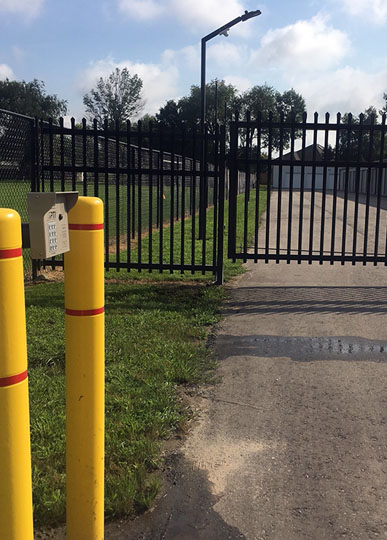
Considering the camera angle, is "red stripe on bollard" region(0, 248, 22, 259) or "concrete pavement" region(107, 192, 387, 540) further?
"concrete pavement" region(107, 192, 387, 540)

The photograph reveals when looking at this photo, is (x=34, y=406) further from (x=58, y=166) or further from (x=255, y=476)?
(x=58, y=166)

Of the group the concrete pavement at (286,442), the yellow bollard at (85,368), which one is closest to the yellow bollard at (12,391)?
the yellow bollard at (85,368)

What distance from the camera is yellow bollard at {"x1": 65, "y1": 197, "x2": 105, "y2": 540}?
2375 millimetres

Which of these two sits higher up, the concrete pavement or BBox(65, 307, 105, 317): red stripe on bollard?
BBox(65, 307, 105, 317): red stripe on bollard

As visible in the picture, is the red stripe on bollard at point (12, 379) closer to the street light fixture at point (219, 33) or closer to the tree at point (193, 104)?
the street light fixture at point (219, 33)

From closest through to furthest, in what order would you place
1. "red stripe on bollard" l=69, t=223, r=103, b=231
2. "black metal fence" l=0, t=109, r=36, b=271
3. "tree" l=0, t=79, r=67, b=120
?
"red stripe on bollard" l=69, t=223, r=103, b=231 < "black metal fence" l=0, t=109, r=36, b=271 < "tree" l=0, t=79, r=67, b=120

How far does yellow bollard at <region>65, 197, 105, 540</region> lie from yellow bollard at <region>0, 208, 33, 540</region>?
42 cm

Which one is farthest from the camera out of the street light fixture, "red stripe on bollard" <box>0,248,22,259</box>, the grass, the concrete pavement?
Result: the street light fixture

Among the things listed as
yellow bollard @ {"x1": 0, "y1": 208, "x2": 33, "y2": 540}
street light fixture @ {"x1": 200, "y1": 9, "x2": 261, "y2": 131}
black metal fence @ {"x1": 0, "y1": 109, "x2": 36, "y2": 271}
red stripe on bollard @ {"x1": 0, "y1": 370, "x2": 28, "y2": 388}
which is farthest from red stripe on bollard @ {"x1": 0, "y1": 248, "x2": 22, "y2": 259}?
street light fixture @ {"x1": 200, "y1": 9, "x2": 261, "y2": 131}

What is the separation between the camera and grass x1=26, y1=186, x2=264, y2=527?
3.10 m

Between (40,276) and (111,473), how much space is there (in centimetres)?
590

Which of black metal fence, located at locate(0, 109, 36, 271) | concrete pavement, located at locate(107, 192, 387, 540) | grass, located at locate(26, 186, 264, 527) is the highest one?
black metal fence, located at locate(0, 109, 36, 271)

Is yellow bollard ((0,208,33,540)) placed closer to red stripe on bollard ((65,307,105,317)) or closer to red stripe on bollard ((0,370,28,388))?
red stripe on bollard ((0,370,28,388))

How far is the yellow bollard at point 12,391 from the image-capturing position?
6.16ft
